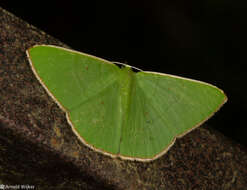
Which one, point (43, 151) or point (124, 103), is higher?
point (124, 103)

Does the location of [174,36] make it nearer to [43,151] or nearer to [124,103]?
[124,103]

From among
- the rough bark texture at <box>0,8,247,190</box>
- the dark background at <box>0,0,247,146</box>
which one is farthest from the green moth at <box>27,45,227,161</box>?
the dark background at <box>0,0,247,146</box>

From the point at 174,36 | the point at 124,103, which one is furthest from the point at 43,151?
the point at 174,36

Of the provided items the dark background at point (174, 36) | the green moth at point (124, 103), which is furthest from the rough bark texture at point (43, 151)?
the dark background at point (174, 36)

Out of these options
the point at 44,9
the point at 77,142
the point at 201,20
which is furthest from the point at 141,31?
the point at 77,142

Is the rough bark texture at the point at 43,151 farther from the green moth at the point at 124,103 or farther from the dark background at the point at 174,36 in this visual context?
the dark background at the point at 174,36

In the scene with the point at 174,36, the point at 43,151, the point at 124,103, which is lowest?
the point at 174,36

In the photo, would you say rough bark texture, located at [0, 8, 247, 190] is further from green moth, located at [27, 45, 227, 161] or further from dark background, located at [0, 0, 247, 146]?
dark background, located at [0, 0, 247, 146]

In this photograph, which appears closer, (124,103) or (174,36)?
(124,103)
